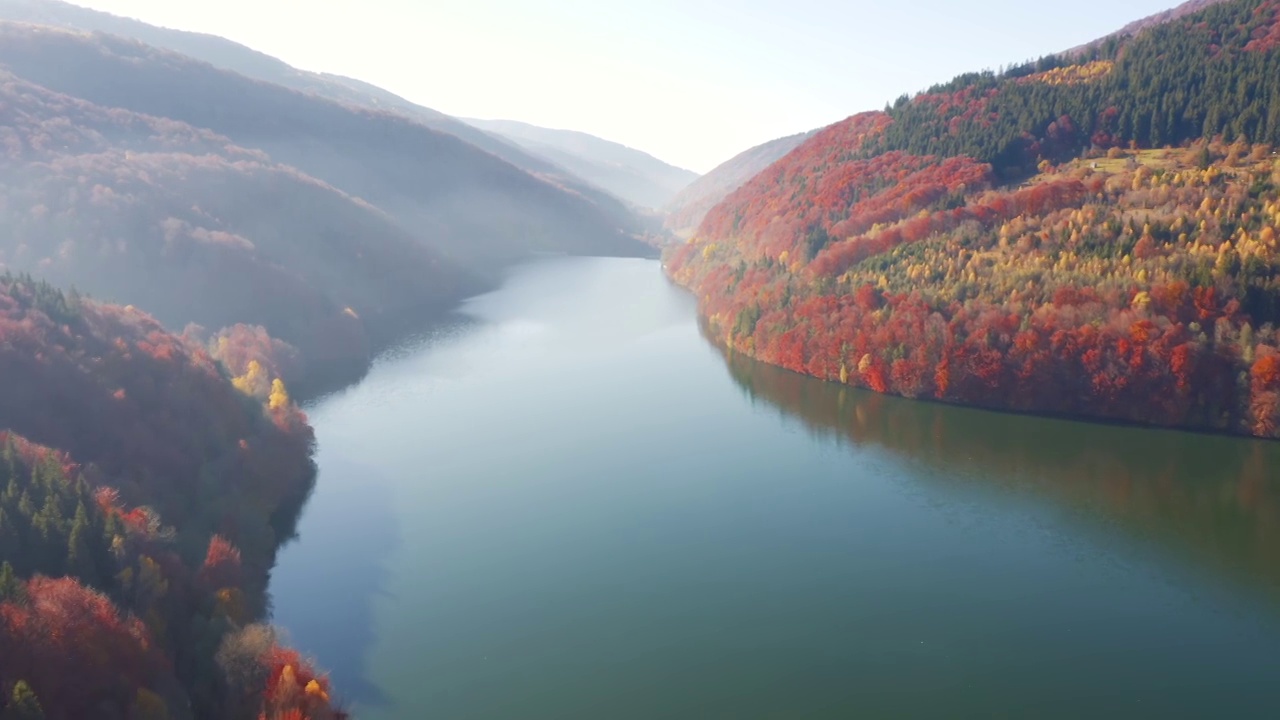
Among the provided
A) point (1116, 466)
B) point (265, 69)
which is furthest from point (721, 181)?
point (1116, 466)

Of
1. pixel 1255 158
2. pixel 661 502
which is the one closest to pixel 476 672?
pixel 661 502

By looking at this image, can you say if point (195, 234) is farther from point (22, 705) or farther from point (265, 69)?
point (265, 69)

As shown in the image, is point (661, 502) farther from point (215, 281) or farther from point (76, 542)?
point (215, 281)

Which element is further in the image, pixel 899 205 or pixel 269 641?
pixel 899 205

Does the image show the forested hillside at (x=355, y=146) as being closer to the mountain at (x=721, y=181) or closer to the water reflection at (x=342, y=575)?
the mountain at (x=721, y=181)

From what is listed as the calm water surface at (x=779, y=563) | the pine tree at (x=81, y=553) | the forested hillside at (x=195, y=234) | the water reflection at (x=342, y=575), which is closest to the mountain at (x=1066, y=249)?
the calm water surface at (x=779, y=563)
